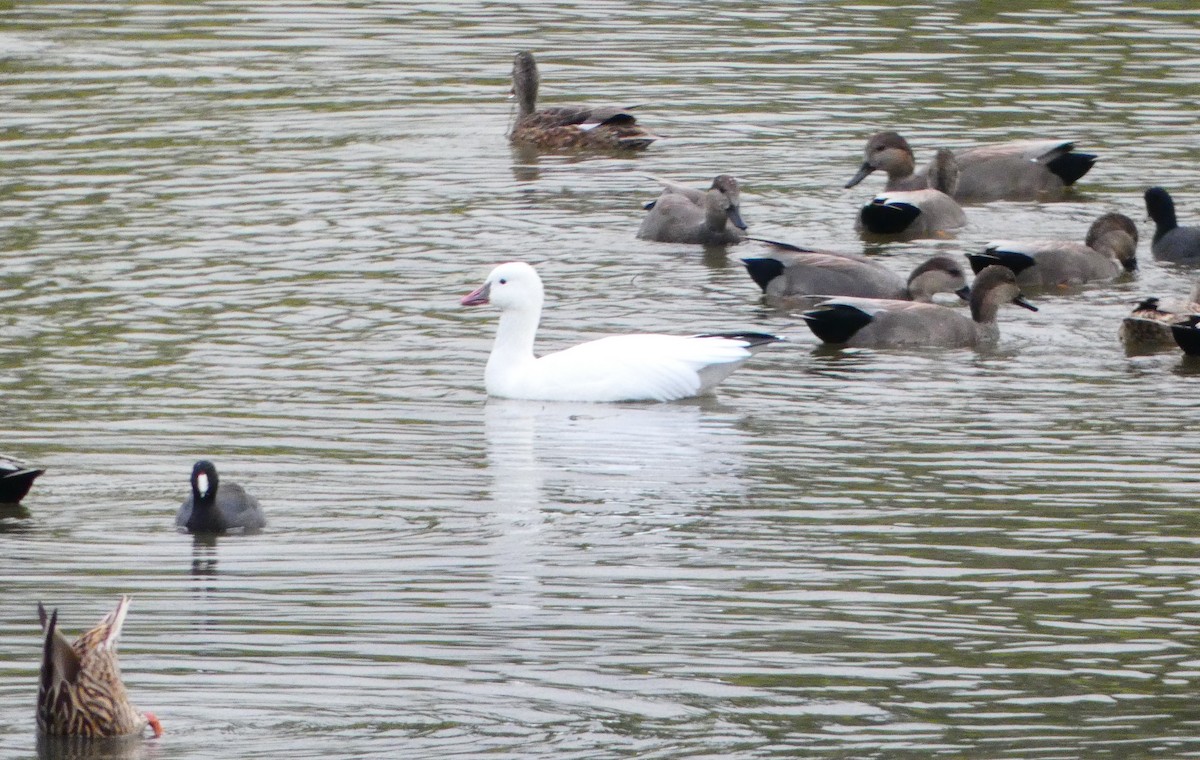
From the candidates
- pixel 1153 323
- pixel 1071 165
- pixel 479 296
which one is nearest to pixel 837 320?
pixel 1153 323

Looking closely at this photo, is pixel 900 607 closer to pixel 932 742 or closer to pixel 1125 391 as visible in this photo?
pixel 932 742

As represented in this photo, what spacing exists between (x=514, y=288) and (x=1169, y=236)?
6059 mm

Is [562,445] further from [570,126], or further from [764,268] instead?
[570,126]

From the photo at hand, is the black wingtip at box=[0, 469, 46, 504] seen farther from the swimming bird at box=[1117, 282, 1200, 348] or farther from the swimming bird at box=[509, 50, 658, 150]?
the swimming bird at box=[509, 50, 658, 150]

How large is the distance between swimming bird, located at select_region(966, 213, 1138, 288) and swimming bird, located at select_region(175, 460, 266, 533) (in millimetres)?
8079

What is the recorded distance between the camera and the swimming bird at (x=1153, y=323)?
579 inches

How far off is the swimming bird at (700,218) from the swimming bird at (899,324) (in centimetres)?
284

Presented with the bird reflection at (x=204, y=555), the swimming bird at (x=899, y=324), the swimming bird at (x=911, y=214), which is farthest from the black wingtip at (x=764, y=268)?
the bird reflection at (x=204, y=555)

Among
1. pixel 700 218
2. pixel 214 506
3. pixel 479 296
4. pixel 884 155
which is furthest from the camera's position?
pixel 884 155

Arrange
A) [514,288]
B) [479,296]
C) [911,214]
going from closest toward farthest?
1. [514,288]
2. [479,296]
3. [911,214]

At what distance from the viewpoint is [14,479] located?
1064cm

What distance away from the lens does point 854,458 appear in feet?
38.3

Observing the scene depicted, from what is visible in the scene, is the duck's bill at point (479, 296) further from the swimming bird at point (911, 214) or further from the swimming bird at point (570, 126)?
the swimming bird at point (570, 126)

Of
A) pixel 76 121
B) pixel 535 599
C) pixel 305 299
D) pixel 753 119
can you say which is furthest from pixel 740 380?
pixel 76 121
